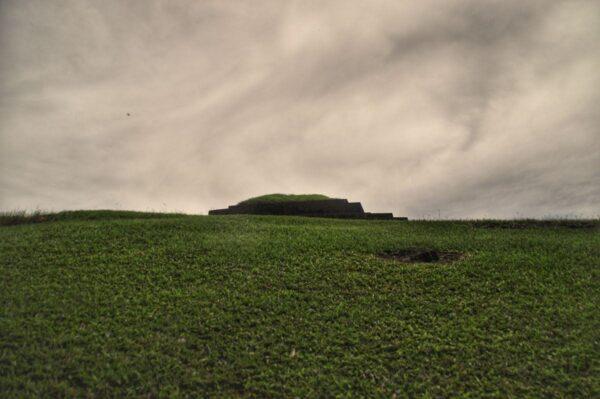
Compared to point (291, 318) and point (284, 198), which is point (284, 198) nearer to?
point (284, 198)

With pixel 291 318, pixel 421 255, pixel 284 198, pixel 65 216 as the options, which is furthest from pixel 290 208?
pixel 291 318

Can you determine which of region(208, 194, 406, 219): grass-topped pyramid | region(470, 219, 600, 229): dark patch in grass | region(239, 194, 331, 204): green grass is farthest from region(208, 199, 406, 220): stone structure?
region(470, 219, 600, 229): dark patch in grass

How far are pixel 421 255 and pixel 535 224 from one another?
10.4 meters

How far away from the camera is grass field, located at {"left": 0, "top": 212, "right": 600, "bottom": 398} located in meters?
8.32

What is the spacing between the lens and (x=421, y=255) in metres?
15.3

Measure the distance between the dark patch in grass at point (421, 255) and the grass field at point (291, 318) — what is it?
0.45 metres

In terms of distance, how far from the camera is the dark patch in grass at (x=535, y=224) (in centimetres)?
2122

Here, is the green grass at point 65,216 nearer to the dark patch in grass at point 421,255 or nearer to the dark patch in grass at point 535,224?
the dark patch in grass at point 421,255

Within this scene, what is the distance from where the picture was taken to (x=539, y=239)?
17938 millimetres

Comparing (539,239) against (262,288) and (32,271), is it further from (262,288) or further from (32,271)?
(32,271)

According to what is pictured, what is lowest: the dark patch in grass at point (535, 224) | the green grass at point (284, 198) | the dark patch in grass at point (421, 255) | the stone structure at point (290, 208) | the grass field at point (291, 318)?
the grass field at point (291, 318)

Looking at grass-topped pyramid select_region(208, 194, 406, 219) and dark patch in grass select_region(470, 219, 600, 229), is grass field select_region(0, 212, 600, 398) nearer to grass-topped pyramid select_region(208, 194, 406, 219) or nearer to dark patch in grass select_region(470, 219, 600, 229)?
dark patch in grass select_region(470, 219, 600, 229)

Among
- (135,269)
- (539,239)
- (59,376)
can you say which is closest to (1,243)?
(135,269)

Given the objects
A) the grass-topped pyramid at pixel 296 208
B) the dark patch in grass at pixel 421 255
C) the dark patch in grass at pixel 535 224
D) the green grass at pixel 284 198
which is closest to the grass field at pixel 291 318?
the dark patch in grass at pixel 421 255
